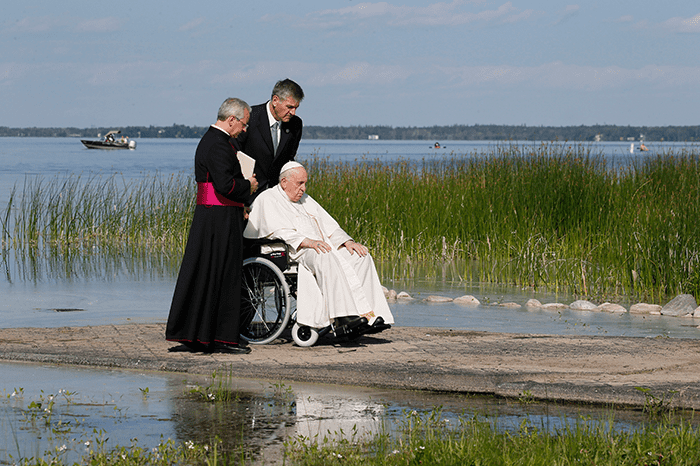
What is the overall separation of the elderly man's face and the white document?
379mm

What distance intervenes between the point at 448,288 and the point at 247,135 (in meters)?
5.13

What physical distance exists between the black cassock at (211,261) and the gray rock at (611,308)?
192 inches

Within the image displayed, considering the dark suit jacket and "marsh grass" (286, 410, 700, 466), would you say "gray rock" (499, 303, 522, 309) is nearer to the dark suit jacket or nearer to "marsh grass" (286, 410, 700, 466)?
the dark suit jacket

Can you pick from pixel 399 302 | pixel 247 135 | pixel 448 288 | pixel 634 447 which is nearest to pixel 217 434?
pixel 634 447

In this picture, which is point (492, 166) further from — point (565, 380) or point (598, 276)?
point (565, 380)

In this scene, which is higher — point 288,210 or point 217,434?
point 288,210

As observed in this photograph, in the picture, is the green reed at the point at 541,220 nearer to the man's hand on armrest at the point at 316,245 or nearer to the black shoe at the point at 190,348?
the man's hand on armrest at the point at 316,245

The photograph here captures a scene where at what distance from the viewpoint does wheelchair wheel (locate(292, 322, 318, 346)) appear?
7.31 metres

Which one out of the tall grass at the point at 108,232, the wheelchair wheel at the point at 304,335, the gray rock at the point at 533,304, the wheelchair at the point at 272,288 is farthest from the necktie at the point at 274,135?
the tall grass at the point at 108,232

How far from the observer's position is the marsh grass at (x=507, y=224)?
11484mm

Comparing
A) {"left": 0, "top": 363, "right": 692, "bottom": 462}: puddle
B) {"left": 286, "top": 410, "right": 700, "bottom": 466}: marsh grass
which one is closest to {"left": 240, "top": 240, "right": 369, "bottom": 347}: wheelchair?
{"left": 0, "top": 363, "right": 692, "bottom": 462}: puddle

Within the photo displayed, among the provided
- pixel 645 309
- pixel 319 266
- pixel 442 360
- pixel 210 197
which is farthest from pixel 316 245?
pixel 645 309

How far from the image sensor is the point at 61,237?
16797mm

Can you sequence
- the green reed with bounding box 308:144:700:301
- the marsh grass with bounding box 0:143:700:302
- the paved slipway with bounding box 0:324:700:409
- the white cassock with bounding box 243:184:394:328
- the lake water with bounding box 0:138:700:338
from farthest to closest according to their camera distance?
the marsh grass with bounding box 0:143:700:302 < the green reed with bounding box 308:144:700:301 < the lake water with bounding box 0:138:700:338 < the white cassock with bounding box 243:184:394:328 < the paved slipway with bounding box 0:324:700:409
